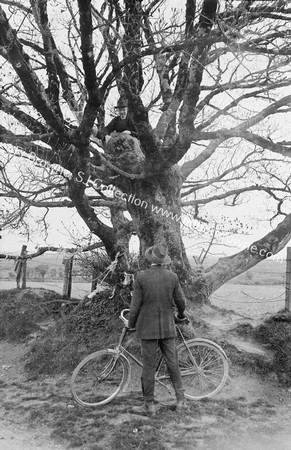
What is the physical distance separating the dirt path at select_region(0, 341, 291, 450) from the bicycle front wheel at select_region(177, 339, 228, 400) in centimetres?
19

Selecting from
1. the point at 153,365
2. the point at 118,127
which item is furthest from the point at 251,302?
the point at 118,127

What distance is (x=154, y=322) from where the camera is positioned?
16.9 ft

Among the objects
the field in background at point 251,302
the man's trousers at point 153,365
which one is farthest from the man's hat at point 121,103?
the man's trousers at point 153,365

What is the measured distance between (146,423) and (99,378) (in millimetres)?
1029

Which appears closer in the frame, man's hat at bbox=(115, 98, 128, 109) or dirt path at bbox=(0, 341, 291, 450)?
dirt path at bbox=(0, 341, 291, 450)

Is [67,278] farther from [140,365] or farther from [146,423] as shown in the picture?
[146,423]

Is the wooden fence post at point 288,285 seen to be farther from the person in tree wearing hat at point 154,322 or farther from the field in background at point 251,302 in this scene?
the person in tree wearing hat at point 154,322

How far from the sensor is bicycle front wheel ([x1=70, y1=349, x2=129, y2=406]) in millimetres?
5410

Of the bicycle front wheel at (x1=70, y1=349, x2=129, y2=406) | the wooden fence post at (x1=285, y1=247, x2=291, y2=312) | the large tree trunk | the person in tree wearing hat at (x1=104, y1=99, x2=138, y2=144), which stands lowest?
the bicycle front wheel at (x1=70, y1=349, x2=129, y2=406)

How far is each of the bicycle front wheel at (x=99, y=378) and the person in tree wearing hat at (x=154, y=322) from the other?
1.44 ft

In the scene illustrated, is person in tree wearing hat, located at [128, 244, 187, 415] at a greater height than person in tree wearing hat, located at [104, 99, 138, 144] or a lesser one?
lesser

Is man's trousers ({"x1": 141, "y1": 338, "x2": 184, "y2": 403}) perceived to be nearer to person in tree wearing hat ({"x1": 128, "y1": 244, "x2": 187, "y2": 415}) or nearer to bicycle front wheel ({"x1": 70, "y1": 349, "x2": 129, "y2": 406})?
person in tree wearing hat ({"x1": 128, "y1": 244, "x2": 187, "y2": 415})

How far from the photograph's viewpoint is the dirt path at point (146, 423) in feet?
14.6

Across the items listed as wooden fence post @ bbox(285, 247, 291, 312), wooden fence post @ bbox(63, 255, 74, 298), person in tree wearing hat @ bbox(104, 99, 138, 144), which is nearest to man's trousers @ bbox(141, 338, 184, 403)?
wooden fence post @ bbox(285, 247, 291, 312)
